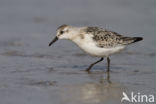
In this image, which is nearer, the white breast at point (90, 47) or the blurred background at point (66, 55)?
the blurred background at point (66, 55)

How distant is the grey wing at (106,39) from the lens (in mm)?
10680

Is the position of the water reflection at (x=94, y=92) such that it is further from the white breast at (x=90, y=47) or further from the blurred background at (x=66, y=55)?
the white breast at (x=90, y=47)

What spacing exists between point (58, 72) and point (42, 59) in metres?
1.19

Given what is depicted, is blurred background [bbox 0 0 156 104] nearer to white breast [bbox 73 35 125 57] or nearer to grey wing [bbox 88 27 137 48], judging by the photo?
white breast [bbox 73 35 125 57]

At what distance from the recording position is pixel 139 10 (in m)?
15.5

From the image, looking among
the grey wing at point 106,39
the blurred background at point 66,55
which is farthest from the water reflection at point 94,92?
the grey wing at point 106,39

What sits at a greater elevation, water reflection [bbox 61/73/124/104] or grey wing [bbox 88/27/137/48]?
grey wing [bbox 88/27/137/48]

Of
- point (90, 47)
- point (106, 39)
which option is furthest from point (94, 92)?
point (106, 39)

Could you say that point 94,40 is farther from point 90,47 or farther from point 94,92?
point 94,92

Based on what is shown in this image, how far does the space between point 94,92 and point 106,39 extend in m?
2.05

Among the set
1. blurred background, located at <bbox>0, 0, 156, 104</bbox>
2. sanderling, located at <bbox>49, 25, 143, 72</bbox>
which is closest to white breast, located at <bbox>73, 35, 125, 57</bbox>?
sanderling, located at <bbox>49, 25, 143, 72</bbox>

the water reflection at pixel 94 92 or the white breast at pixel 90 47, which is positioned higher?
the white breast at pixel 90 47

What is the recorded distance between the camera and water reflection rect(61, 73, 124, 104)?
27.9 ft

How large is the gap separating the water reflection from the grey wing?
2.95ft
